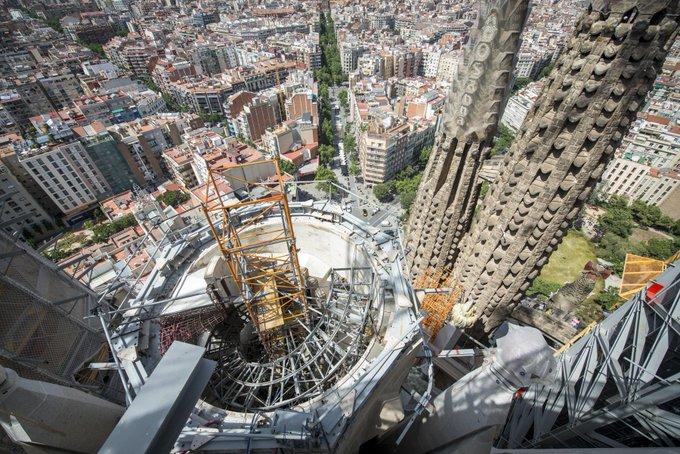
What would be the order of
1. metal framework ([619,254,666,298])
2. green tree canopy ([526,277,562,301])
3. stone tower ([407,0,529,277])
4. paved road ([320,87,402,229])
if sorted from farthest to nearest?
paved road ([320,87,402,229])
green tree canopy ([526,277,562,301])
metal framework ([619,254,666,298])
stone tower ([407,0,529,277])

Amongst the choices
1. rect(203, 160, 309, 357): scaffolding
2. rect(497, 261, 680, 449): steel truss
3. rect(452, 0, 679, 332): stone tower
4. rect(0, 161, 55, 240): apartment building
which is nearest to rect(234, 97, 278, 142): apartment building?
rect(0, 161, 55, 240): apartment building

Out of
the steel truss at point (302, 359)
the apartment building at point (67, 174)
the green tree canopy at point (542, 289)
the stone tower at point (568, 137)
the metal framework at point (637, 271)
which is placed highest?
the stone tower at point (568, 137)

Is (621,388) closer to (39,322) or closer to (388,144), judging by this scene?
(39,322)

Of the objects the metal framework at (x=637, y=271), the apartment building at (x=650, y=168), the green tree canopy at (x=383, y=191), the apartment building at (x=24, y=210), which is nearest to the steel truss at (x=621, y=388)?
the metal framework at (x=637, y=271)

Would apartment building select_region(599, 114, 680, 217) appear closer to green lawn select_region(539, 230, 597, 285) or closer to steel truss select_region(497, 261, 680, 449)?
green lawn select_region(539, 230, 597, 285)

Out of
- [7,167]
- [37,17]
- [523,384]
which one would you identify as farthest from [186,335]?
[37,17]

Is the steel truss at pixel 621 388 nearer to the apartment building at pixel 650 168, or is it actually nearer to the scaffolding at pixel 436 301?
the scaffolding at pixel 436 301
